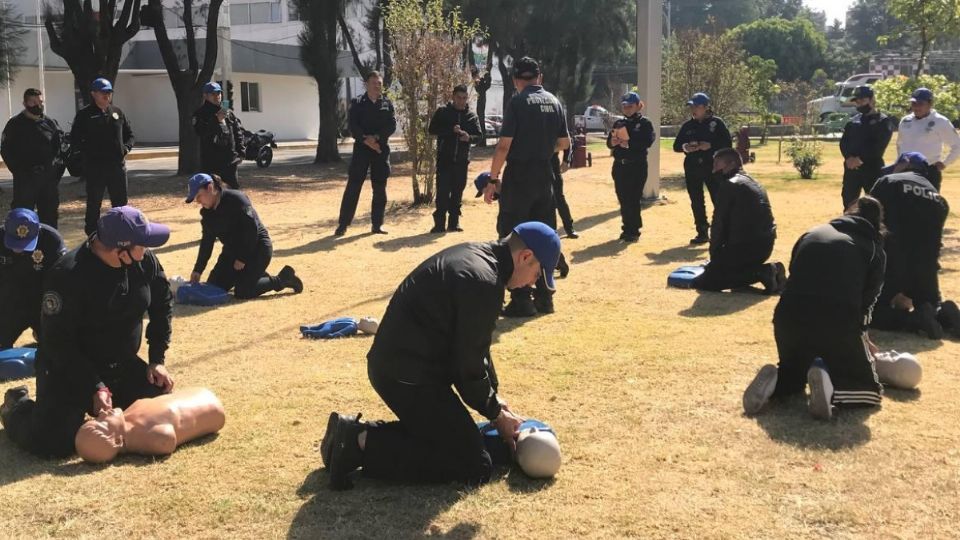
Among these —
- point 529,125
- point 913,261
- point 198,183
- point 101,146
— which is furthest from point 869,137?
point 101,146

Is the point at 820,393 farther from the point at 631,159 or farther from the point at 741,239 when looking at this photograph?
the point at 631,159

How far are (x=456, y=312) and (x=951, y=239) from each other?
1000cm

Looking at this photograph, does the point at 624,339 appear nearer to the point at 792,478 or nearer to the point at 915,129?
the point at 792,478

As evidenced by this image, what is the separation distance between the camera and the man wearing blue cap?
13.2 ft

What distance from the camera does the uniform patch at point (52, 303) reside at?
15.1 feet

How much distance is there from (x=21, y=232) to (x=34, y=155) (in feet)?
20.0

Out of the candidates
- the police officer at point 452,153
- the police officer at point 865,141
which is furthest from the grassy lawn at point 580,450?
the police officer at point 452,153

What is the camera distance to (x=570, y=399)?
5664mm

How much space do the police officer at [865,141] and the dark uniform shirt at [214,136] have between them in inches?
298

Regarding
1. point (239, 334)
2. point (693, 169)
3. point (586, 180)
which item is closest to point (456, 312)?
point (239, 334)

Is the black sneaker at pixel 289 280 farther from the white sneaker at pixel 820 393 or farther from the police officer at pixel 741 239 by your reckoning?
the white sneaker at pixel 820 393

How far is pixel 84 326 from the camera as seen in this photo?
15.7 feet

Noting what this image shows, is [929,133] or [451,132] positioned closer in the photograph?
[929,133]

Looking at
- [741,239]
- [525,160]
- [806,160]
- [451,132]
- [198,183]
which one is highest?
[451,132]
